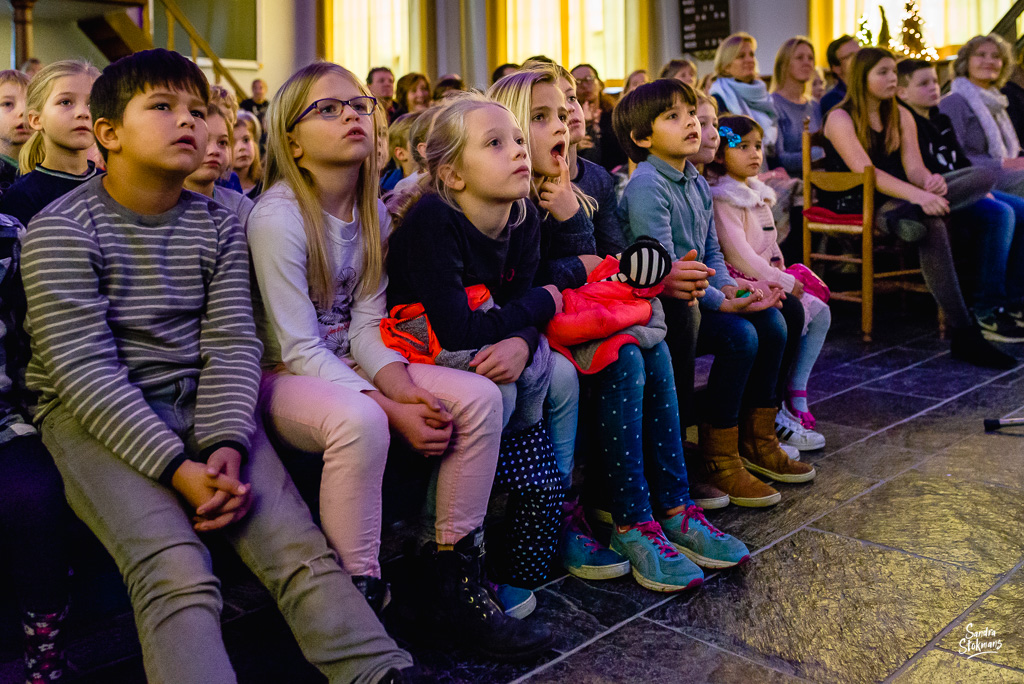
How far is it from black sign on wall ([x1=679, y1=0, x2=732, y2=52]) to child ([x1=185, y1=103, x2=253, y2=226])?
18.9 feet

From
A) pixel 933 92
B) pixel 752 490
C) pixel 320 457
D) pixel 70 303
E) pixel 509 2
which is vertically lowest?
pixel 752 490

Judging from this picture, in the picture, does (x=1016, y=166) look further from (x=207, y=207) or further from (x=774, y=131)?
(x=207, y=207)

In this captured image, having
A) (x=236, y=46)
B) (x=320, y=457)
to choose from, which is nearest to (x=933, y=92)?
(x=320, y=457)

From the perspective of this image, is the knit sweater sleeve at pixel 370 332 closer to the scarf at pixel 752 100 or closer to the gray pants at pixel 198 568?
the gray pants at pixel 198 568

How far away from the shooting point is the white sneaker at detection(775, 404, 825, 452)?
249 centimetres

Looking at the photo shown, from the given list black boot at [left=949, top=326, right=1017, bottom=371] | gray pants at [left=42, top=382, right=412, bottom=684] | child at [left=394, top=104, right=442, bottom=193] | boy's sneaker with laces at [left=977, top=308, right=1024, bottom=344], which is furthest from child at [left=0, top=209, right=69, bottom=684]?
boy's sneaker with laces at [left=977, top=308, right=1024, bottom=344]

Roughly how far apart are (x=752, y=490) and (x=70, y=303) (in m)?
1.50

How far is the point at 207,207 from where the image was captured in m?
1.55

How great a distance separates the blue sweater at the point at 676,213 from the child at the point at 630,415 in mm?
142

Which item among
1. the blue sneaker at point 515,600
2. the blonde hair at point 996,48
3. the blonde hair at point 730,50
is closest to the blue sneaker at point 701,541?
the blue sneaker at point 515,600

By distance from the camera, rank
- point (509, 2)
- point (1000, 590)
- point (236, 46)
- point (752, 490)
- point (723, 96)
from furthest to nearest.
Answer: point (236, 46)
point (509, 2)
point (723, 96)
point (752, 490)
point (1000, 590)

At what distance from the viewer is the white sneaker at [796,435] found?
98.2 inches

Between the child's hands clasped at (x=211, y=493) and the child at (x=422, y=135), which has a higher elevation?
the child at (x=422, y=135)

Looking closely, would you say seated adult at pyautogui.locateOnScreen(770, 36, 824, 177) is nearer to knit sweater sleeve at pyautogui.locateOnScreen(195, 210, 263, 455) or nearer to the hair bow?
the hair bow
